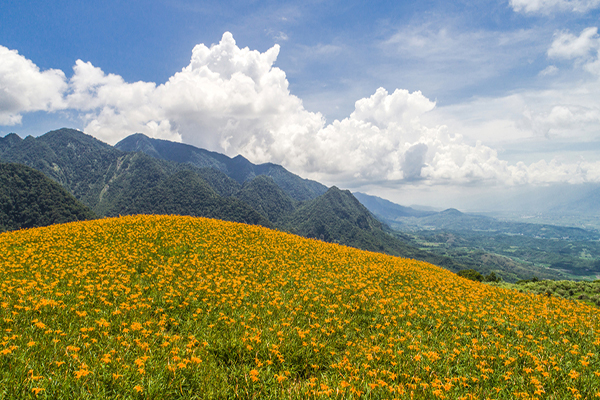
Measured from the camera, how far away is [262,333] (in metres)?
6.31

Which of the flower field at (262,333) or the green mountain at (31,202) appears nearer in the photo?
the flower field at (262,333)

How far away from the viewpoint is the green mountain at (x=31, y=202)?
137 m

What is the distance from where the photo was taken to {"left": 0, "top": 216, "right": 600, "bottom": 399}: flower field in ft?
15.2

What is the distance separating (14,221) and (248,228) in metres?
188

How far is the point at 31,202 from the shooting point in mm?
147000

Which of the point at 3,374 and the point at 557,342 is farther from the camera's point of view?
the point at 557,342

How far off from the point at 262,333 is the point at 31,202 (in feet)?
661

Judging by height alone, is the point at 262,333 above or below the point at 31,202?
above

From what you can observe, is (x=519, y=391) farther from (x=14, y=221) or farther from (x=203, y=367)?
(x=14, y=221)

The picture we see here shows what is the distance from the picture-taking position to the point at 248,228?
19469 millimetres

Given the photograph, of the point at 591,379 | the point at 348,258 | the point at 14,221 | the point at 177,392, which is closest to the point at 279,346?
the point at 177,392

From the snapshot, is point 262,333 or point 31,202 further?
point 31,202

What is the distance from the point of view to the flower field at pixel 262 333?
4.64m

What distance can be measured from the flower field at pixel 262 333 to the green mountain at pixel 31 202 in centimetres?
15147
